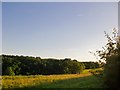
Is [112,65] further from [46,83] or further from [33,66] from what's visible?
[33,66]

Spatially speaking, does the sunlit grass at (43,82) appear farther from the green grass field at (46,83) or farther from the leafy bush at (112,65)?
the leafy bush at (112,65)

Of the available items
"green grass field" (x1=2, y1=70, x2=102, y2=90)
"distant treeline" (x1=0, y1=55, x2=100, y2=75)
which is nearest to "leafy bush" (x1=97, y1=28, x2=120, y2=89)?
"green grass field" (x1=2, y1=70, x2=102, y2=90)

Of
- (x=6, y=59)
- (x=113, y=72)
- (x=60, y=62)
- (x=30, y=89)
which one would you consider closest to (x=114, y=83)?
(x=113, y=72)

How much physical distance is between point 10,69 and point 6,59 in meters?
2.19

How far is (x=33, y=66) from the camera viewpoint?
187 ft

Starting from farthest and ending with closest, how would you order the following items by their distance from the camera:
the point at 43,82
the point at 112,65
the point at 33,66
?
the point at 33,66 < the point at 43,82 < the point at 112,65

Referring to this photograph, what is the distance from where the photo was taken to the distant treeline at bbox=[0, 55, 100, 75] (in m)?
53.4

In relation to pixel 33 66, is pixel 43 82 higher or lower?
lower

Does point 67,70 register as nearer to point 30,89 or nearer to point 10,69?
point 10,69

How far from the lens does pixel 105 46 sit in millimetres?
15953

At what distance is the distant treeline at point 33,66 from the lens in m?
53.4

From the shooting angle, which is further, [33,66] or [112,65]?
[33,66]

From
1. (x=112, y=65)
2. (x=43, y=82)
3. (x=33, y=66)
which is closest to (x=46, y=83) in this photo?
(x=43, y=82)

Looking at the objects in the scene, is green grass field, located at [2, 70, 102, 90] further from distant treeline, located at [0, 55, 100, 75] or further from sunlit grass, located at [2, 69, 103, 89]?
distant treeline, located at [0, 55, 100, 75]
